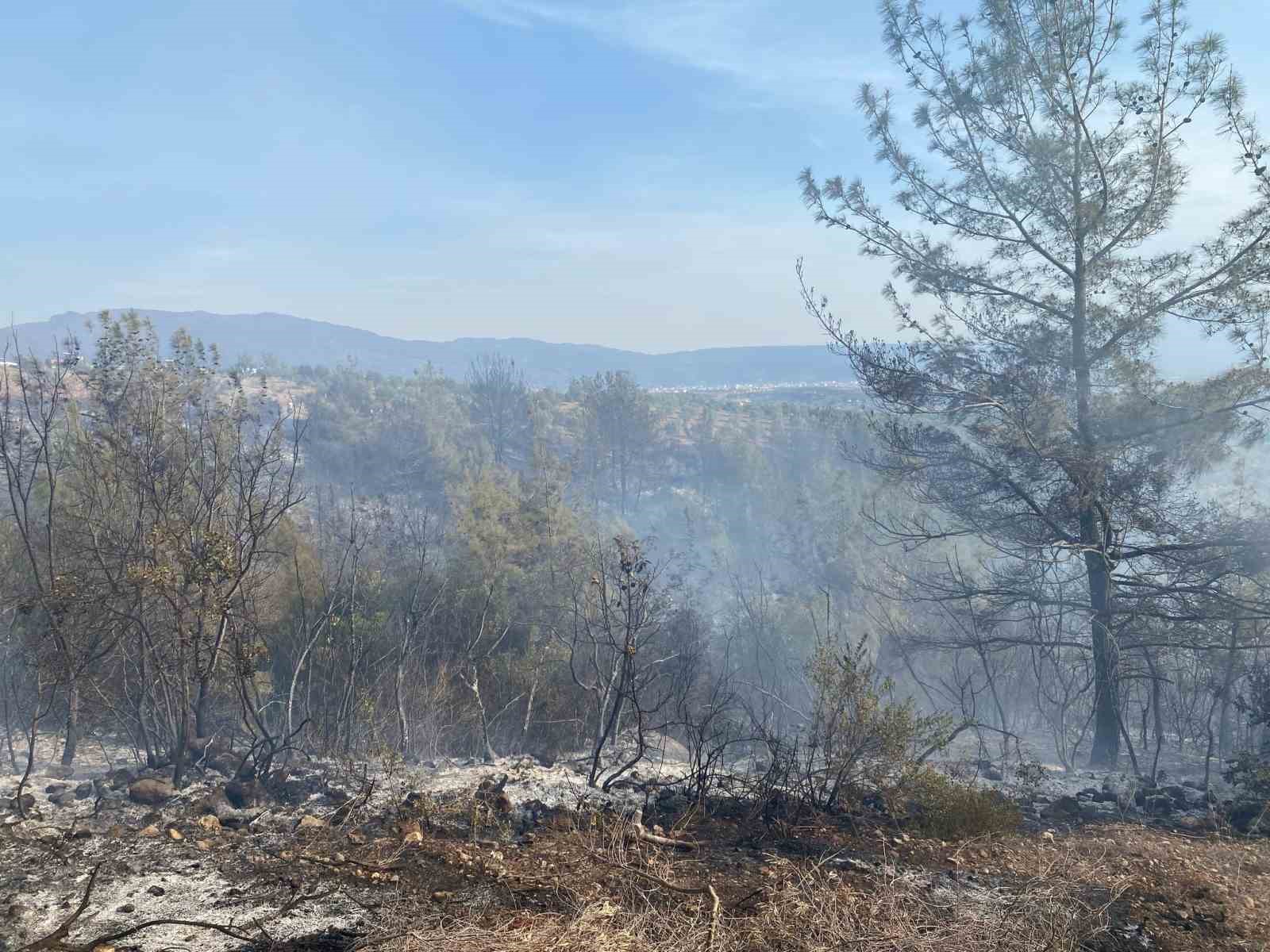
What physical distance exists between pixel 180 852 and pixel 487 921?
79.1 inches

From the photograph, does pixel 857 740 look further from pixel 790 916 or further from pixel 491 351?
pixel 491 351

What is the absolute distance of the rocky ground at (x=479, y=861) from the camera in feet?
13.3

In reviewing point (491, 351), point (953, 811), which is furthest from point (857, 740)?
point (491, 351)

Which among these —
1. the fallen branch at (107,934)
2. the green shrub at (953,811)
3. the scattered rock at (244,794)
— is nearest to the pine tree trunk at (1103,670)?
the green shrub at (953,811)

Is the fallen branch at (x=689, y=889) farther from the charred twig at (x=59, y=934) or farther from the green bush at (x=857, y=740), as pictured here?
the charred twig at (x=59, y=934)

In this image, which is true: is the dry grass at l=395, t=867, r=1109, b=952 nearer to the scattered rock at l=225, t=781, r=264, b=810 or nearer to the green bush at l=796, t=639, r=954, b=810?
the green bush at l=796, t=639, r=954, b=810

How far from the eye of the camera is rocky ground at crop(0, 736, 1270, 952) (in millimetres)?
4043

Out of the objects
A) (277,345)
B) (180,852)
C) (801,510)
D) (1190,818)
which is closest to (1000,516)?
(1190,818)

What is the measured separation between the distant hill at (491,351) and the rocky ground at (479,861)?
7743 cm

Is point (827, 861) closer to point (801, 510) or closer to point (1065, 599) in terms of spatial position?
point (1065, 599)

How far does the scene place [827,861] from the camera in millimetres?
4863

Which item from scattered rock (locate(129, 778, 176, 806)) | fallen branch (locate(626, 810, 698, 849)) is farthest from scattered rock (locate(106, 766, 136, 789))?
fallen branch (locate(626, 810, 698, 849))

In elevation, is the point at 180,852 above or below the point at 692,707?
above

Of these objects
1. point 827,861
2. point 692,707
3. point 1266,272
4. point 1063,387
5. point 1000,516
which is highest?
point 1266,272
